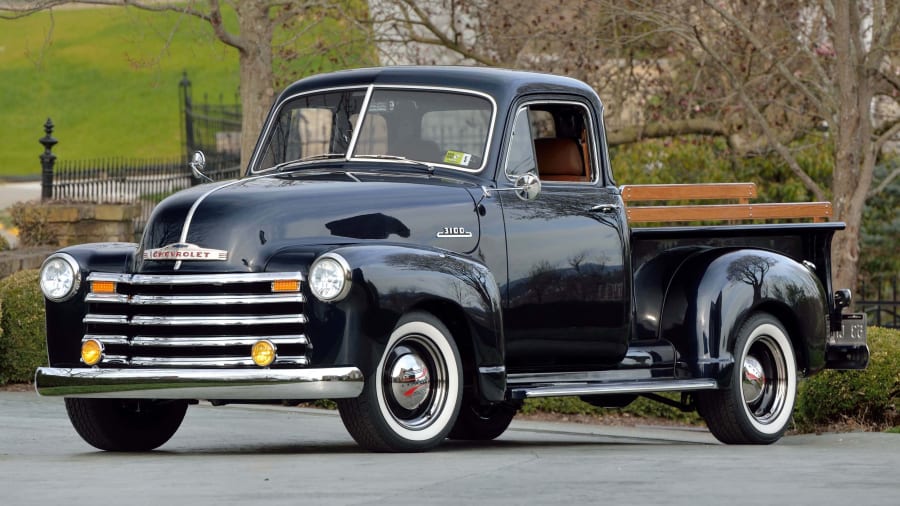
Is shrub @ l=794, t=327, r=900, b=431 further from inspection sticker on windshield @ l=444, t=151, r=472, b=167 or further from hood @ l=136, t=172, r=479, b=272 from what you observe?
hood @ l=136, t=172, r=479, b=272

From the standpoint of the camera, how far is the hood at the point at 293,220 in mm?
8219

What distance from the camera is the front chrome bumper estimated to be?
25.9 ft

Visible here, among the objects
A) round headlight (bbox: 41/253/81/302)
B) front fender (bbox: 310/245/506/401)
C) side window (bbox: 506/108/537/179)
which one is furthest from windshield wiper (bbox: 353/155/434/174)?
round headlight (bbox: 41/253/81/302)

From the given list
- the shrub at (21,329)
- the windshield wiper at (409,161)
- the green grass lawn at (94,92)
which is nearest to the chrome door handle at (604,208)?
the windshield wiper at (409,161)

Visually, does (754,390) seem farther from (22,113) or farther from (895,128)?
(22,113)

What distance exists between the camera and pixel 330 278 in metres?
7.96

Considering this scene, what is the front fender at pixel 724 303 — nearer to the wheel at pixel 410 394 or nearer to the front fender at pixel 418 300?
the front fender at pixel 418 300

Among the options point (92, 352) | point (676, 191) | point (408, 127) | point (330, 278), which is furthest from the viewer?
point (676, 191)

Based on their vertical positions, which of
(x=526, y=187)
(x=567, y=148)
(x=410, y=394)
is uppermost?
(x=567, y=148)

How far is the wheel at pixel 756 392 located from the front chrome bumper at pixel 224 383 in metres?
3.06

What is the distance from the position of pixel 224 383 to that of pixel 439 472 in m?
1.20

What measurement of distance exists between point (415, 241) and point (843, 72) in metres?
7.37

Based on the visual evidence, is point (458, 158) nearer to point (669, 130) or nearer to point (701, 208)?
point (701, 208)

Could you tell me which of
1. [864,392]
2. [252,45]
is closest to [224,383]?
[864,392]
